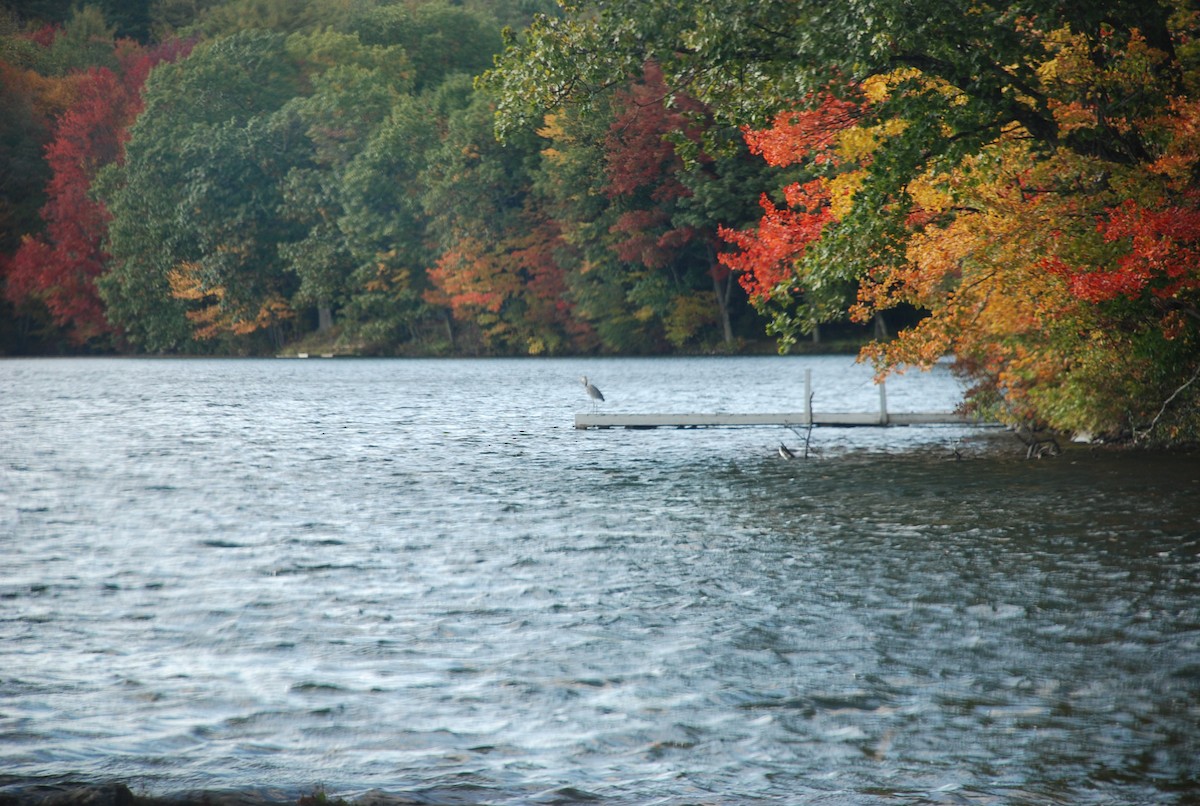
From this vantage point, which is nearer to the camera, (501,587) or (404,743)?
(404,743)

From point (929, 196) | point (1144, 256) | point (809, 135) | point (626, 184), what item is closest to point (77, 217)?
point (626, 184)

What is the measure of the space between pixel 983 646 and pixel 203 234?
3000 inches

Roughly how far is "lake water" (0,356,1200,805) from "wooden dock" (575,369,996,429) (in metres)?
4.39

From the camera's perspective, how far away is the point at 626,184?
66062 millimetres

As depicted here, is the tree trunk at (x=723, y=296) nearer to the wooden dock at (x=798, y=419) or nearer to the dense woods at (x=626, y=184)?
the dense woods at (x=626, y=184)

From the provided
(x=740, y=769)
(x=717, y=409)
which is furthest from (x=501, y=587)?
(x=717, y=409)

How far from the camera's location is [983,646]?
9461mm

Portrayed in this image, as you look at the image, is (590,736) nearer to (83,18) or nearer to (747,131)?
(747,131)

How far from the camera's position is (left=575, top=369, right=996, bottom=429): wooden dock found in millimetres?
26891

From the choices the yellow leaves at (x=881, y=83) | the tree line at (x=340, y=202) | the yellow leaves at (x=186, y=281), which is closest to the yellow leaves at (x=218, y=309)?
the yellow leaves at (x=186, y=281)

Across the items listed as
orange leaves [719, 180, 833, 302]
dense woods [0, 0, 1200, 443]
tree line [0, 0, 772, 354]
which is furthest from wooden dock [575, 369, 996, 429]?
tree line [0, 0, 772, 354]

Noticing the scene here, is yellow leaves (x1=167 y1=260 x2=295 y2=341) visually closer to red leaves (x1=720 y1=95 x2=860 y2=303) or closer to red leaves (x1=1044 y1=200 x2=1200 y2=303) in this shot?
red leaves (x1=720 y1=95 x2=860 y2=303)

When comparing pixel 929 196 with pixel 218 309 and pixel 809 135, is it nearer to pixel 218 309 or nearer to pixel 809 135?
pixel 809 135

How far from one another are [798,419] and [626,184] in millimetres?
40656
